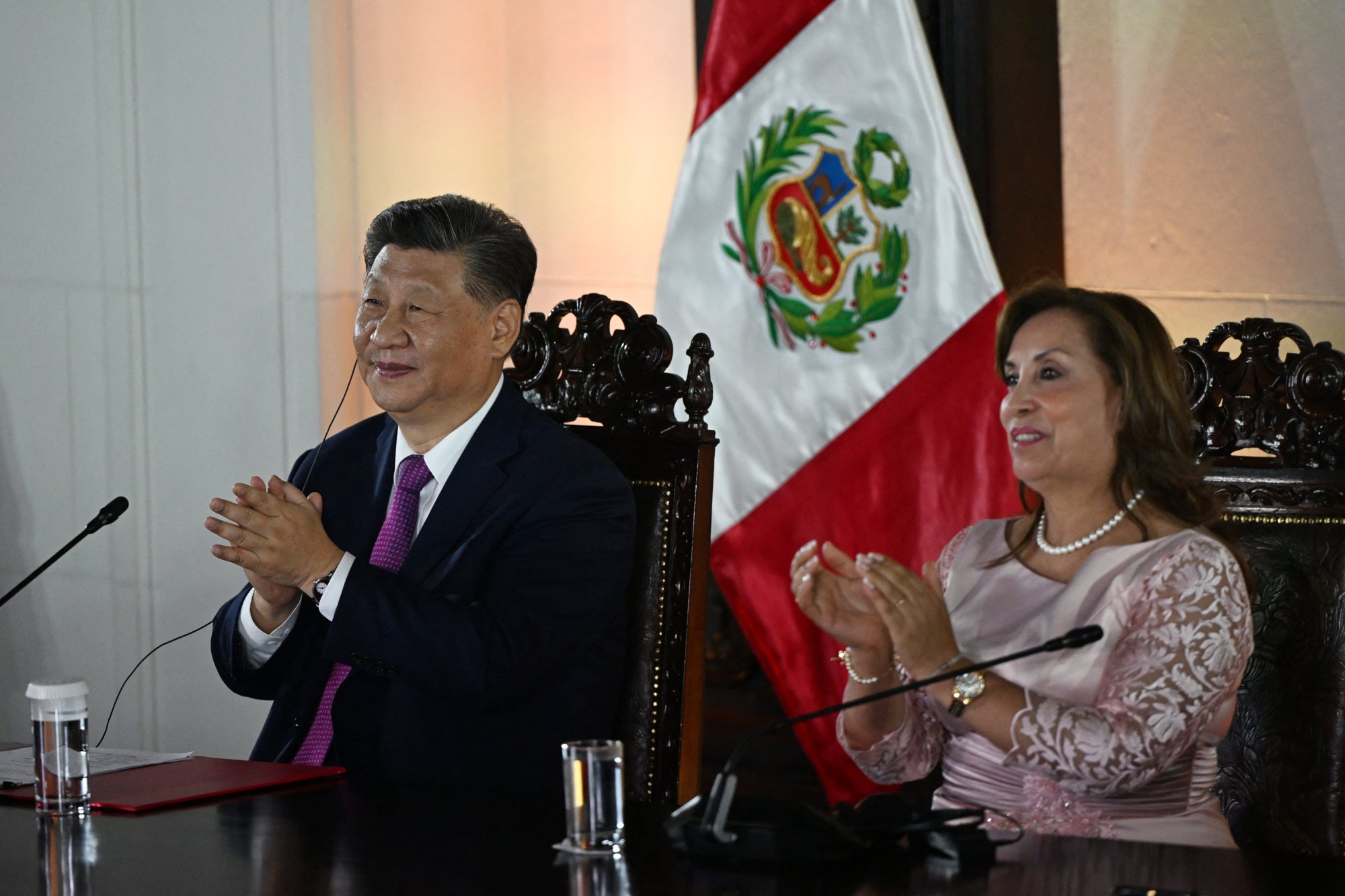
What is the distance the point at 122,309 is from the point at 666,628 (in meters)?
2.32

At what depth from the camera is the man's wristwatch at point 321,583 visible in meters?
1.90

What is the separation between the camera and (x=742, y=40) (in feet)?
10.3

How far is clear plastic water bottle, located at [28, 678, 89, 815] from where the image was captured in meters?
1.56

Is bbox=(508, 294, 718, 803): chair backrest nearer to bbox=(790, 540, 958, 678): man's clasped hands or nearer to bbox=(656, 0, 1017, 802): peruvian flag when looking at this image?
bbox=(790, 540, 958, 678): man's clasped hands

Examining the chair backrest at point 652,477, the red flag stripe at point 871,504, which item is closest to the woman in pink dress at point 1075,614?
the chair backrest at point 652,477

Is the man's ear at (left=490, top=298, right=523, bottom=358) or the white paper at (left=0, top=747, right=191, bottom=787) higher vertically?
the man's ear at (left=490, top=298, right=523, bottom=358)

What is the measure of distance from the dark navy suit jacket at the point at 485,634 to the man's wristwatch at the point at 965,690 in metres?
0.51

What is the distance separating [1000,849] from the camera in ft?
4.21

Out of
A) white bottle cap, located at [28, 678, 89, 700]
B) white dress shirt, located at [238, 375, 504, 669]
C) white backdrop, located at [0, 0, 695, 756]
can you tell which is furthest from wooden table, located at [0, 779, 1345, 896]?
white backdrop, located at [0, 0, 695, 756]

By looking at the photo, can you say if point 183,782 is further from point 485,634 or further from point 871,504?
point 871,504

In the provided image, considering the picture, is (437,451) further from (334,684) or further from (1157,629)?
(1157,629)

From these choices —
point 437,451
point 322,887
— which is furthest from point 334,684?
point 322,887

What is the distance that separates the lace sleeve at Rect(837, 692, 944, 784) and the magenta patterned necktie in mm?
688

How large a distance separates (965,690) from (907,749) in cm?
25
